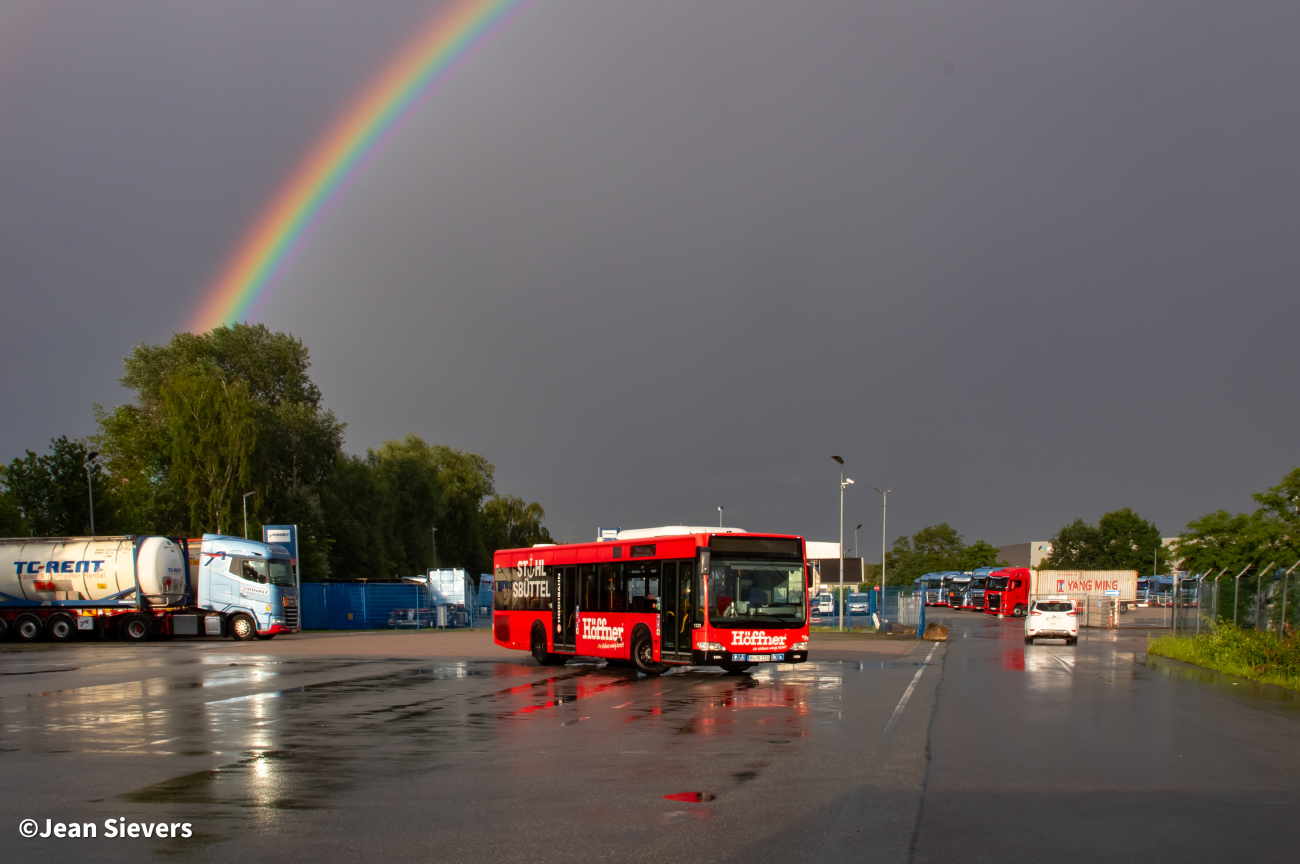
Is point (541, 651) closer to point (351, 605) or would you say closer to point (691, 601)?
point (691, 601)

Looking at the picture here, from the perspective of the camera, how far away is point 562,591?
2736cm

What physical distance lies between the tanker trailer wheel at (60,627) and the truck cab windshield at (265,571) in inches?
256

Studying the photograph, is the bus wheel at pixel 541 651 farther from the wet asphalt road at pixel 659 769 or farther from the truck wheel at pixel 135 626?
the truck wheel at pixel 135 626

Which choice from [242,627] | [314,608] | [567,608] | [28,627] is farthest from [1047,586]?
[28,627]

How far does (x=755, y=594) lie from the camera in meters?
23.1

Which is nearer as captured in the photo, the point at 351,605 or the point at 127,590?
the point at 127,590

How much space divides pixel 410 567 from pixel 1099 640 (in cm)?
5098

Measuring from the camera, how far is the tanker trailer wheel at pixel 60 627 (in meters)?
42.8

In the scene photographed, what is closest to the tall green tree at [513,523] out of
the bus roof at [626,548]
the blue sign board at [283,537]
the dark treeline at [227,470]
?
the dark treeline at [227,470]

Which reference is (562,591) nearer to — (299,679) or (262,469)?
(299,679)

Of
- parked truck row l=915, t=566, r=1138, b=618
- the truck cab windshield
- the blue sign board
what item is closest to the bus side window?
the truck cab windshield

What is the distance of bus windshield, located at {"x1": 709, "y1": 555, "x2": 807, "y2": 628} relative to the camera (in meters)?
22.7

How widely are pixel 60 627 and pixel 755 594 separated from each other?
3216cm

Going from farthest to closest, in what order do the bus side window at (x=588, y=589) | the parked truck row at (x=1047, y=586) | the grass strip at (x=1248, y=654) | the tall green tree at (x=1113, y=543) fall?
the tall green tree at (x=1113, y=543) < the parked truck row at (x=1047, y=586) < the bus side window at (x=588, y=589) < the grass strip at (x=1248, y=654)
